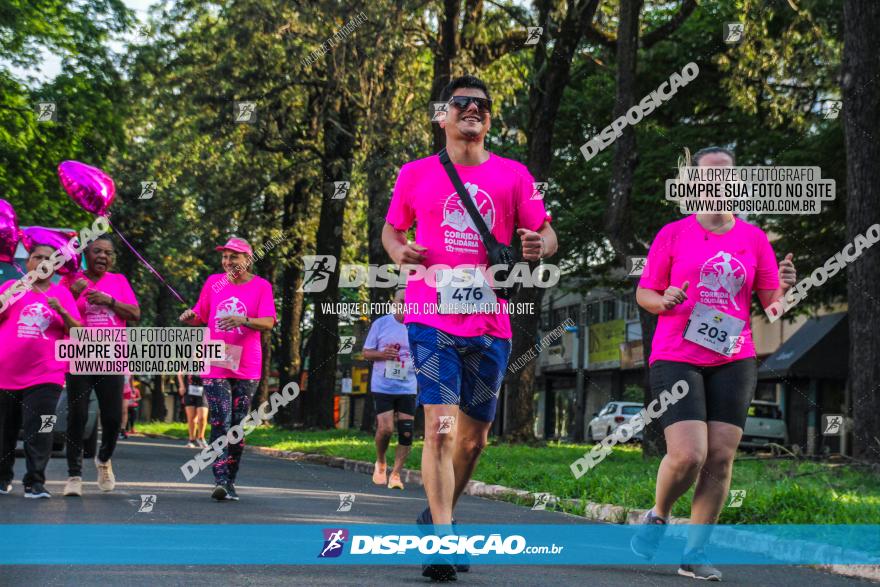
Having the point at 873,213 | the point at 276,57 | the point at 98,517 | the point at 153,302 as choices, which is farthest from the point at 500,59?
the point at 153,302

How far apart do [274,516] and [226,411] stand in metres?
1.68

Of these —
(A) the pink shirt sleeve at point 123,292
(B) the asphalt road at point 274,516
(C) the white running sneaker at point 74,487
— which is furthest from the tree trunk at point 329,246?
(C) the white running sneaker at point 74,487

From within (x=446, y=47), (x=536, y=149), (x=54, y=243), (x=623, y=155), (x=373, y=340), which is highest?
(x=446, y=47)

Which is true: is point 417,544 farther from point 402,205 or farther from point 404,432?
point 404,432

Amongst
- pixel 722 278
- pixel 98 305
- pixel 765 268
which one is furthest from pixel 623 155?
pixel 722 278

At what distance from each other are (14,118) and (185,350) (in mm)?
19161

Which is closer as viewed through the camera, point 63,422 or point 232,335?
point 232,335

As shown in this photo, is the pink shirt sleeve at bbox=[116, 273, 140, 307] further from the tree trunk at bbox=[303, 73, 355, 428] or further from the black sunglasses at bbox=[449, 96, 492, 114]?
the tree trunk at bbox=[303, 73, 355, 428]

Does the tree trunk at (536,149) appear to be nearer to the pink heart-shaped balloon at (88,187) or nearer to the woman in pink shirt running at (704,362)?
the pink heart-shaped balloon at (88,187)

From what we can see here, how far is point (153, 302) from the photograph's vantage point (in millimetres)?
50844

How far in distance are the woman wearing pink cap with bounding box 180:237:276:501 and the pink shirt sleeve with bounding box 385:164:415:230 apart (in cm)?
446

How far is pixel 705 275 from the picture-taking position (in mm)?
6988

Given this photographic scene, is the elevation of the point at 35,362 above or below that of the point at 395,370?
below

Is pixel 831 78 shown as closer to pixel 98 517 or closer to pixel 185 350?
pixel 185 350
